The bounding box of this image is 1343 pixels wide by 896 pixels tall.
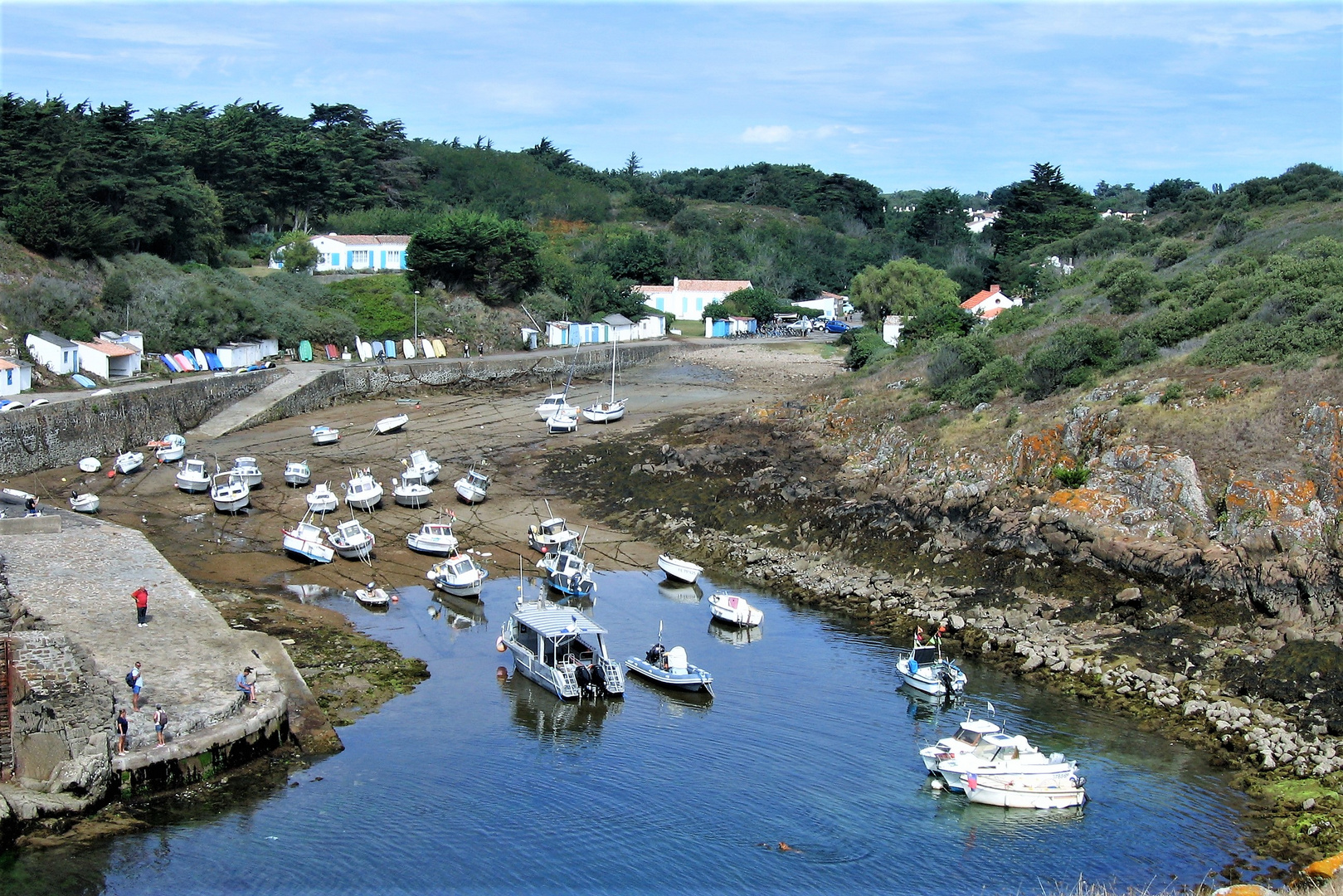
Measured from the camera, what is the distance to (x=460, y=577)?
32.6m

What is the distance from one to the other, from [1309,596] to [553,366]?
4832 cm

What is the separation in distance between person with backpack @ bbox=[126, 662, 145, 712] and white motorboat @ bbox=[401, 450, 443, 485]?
67.7ft

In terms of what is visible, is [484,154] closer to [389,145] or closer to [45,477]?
[389,145]

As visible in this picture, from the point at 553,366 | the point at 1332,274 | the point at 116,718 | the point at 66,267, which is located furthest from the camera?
the point at 553,366

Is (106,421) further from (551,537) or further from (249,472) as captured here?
(551,537)

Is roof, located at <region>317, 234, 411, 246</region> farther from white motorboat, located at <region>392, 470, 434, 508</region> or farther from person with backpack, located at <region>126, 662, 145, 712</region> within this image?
person with backpack, located at <region>126, 662, 145, 712</region>

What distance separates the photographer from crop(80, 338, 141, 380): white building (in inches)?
2069

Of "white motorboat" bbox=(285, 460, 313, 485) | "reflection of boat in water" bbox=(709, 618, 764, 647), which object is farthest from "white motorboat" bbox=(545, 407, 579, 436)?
"reflection of boat in water" bbox=(709, 618, 764, 647)

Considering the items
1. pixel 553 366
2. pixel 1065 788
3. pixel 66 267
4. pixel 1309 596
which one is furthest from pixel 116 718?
pixel 553 366

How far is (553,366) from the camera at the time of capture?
7050 cm

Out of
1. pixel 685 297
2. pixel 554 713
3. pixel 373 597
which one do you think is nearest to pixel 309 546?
pixel 373 597

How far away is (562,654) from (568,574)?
600cm

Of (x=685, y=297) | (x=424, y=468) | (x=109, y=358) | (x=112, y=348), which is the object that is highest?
(x=685, y=297)

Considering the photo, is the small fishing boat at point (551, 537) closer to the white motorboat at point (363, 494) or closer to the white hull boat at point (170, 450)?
the white motorboat at point (363, 494)
